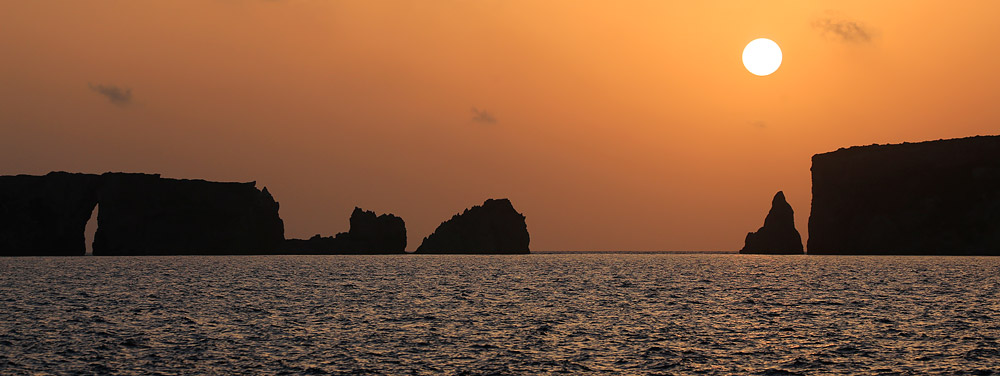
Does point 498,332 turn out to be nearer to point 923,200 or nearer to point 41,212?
point 923,200

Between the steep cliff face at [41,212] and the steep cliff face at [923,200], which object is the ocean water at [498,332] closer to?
the steep cliff face at [923,200]

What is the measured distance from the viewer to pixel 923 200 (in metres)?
187

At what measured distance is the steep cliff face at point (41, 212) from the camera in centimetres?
18488

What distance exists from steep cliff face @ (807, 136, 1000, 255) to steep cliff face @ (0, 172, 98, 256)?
166 m

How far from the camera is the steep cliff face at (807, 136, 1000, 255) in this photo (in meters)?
181

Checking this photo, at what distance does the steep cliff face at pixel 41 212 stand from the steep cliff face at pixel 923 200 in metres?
166

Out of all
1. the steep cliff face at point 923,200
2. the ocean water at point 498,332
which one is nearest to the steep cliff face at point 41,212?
the ocean water at point 498,332

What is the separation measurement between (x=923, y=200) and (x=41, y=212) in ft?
609

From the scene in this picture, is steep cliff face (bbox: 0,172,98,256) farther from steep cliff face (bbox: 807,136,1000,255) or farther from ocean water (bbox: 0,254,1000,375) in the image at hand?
steep cliff face (bbox: 807,136,1000,255)

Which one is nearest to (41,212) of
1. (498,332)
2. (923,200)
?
(498,332)

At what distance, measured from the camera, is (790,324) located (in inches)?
1730

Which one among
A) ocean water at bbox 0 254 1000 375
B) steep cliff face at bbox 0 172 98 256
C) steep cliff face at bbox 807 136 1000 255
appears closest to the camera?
ocean water at bbox 0 254 1000 375

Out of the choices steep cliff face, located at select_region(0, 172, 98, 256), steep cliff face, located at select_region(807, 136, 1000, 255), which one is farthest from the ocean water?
steep cliff face, located at select_region(0, 172, 98, 256)

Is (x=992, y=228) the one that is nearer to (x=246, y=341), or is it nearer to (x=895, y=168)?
(x=895, y=168)
